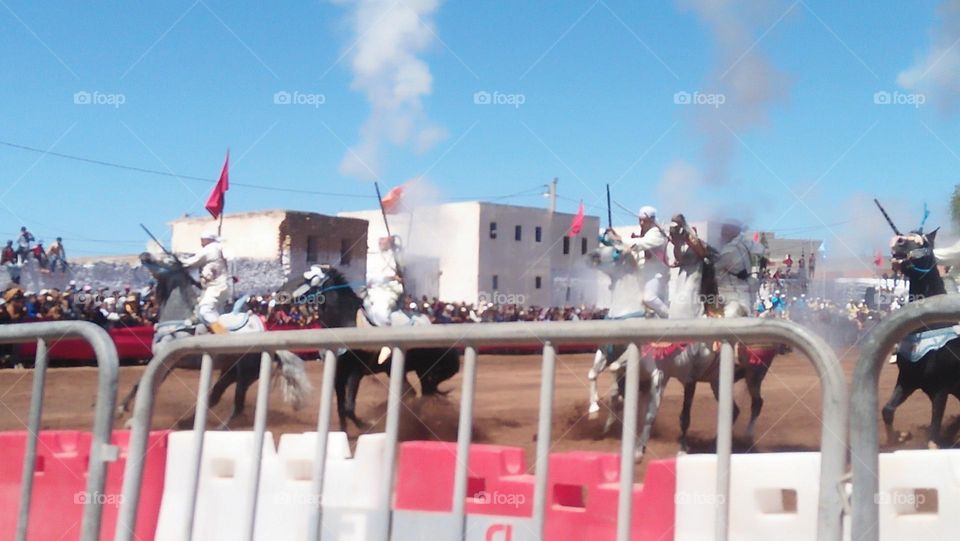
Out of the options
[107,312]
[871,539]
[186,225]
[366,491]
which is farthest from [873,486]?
[186,225]

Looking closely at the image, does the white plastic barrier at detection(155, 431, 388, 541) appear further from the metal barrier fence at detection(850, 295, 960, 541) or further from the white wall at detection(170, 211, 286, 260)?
the white wall at detection(170, 211, 286, 260)

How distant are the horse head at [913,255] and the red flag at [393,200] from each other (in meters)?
7.20

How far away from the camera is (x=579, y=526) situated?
346 cm

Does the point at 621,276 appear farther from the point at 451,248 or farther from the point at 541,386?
the point at 451,248

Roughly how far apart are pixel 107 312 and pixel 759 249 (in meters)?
15.4

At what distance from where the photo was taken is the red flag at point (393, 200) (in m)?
13.7

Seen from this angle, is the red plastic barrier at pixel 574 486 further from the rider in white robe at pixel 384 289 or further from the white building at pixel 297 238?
the white building at pixel 297 238

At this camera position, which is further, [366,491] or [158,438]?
[158,438]

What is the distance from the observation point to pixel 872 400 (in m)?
2.67

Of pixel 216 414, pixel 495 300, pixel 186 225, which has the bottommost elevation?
pixel 216 414

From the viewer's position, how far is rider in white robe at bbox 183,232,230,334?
10898 millimetres

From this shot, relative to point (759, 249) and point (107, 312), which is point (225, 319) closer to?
point (759, 249)

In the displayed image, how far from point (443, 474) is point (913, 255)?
5679 mm

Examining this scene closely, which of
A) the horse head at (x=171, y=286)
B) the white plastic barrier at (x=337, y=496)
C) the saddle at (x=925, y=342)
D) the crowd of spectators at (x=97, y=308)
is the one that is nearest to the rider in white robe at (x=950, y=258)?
the saddle at (x=925, y=342)
